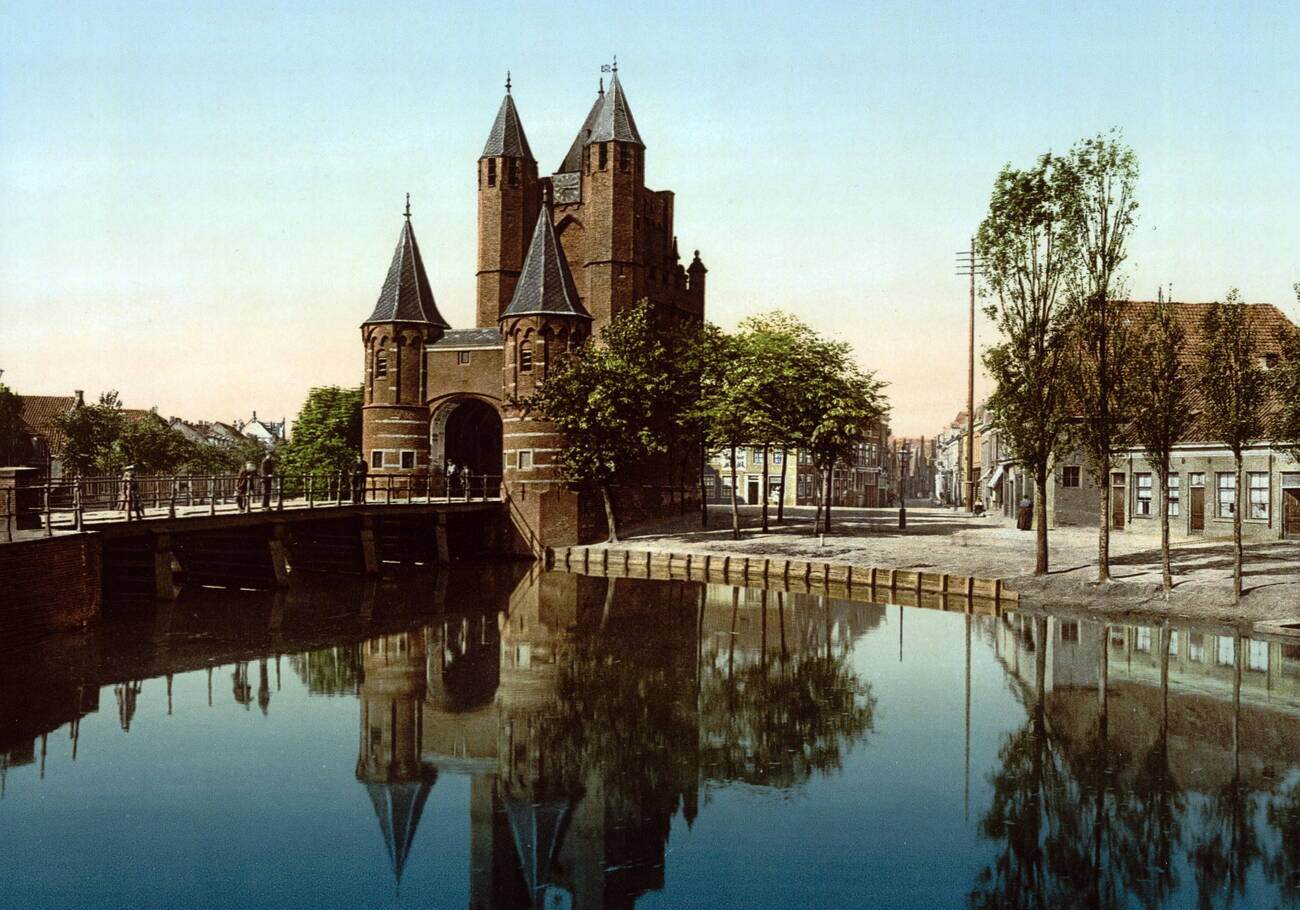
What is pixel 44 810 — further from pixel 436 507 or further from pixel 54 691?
pixel 436 507

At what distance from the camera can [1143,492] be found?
3762 centimetres

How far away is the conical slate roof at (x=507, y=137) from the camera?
168 ft

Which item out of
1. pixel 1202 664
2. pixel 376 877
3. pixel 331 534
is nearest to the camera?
pixel 376 877

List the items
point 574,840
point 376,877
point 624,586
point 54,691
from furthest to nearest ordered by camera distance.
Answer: point 624,586 → point 54,691 → point 574,840 → point 376,877

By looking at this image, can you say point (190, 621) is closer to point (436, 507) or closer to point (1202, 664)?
point (436, 507)

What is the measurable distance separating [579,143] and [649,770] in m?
46.9

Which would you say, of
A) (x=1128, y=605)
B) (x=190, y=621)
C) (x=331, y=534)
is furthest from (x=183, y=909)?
(x=331, y=534)

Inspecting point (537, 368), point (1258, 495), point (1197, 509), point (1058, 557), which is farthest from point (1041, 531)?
point (537, 368)

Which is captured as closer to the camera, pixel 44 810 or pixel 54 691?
pixel 44 810

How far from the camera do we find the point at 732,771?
1257 centimetres

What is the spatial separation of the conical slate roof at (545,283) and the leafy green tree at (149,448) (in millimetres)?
28724

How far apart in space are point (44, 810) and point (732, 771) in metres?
7.56

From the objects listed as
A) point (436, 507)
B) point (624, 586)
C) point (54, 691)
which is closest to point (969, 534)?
point (624, 586)

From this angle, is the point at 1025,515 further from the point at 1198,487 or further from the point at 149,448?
the point at 149,448
